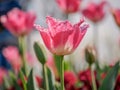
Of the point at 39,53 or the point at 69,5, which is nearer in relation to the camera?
the point at 39,53

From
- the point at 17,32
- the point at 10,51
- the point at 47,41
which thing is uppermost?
the point at 47,41

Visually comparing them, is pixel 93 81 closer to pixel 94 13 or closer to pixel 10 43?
pixel 94 13

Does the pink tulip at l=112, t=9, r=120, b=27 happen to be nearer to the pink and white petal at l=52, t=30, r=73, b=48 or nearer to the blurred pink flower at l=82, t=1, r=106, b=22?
the blurred pink flower at l=82, t=1, r=106, b=22

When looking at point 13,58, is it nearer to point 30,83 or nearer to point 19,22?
point 19,22

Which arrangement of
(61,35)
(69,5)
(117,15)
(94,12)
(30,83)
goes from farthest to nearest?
(94,12)
(69,5)
(117,15)
(30,83)
(61,35)

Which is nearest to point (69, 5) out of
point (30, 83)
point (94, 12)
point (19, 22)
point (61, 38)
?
point (94, 12)

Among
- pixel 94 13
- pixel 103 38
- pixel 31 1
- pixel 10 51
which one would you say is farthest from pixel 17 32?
pixel 31 1
